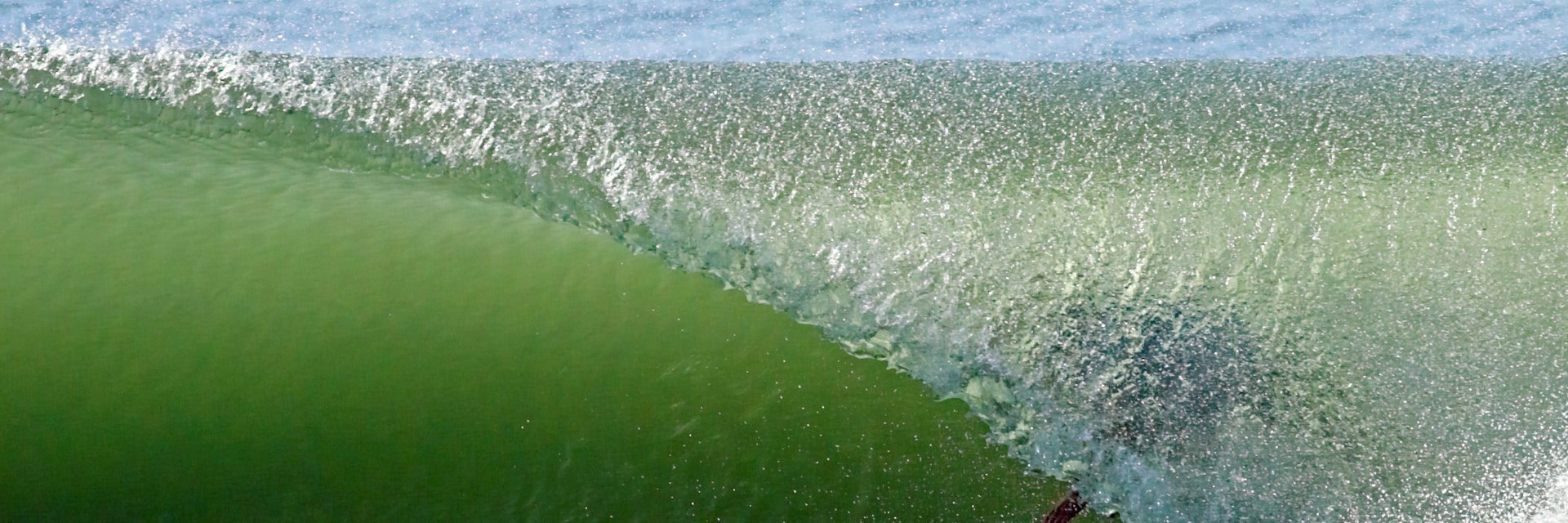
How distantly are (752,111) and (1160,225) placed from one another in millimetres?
325

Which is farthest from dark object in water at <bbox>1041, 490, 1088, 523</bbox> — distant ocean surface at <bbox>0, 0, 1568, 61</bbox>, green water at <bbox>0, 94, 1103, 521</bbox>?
distant ocean surface at <bbox>0, 0, 1568, 61</bbox>

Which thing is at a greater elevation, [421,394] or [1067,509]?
[421,394]

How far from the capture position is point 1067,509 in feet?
2.98

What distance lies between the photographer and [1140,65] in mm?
1089

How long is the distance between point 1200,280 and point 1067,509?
0.61ft

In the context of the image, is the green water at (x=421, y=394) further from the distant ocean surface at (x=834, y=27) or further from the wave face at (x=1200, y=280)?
the distant ocean surface at (x=834, y=27)

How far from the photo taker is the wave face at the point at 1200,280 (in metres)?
0.88

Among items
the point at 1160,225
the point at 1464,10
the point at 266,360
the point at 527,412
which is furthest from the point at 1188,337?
the point at 1464,10

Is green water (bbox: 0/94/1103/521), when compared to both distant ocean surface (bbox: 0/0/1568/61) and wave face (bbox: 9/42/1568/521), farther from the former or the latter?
distant ocean surface (bbox: 0/0/1568/61)

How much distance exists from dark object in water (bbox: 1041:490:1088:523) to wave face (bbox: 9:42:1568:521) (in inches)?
0.5

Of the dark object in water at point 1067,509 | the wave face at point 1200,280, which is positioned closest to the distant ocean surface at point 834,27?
the wave face at point 1200,280

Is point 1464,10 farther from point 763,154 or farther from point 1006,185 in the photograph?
point 763,154

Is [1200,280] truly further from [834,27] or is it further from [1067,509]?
[834,27]

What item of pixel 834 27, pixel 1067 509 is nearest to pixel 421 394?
pixel 1067 509
